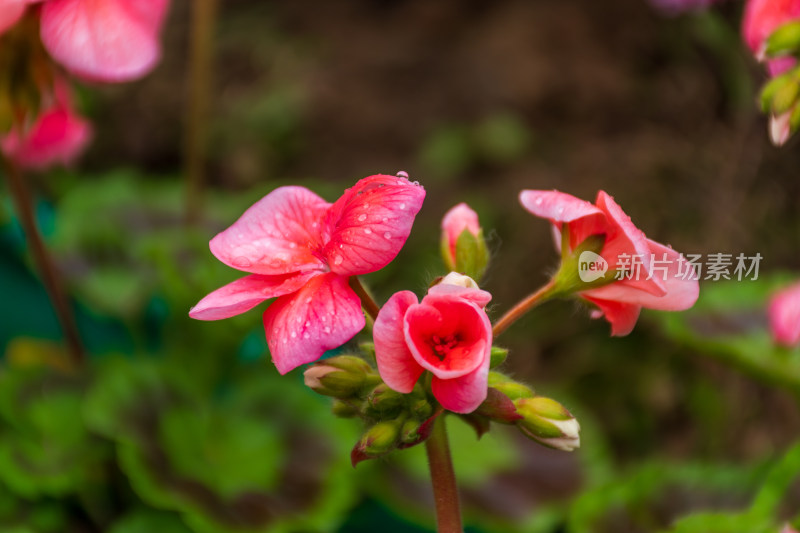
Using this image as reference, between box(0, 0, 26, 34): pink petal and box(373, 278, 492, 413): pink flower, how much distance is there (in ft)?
1.56

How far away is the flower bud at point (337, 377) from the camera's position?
0.48 meters

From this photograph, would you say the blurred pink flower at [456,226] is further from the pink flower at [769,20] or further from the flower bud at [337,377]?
the pink flower at [769,20]

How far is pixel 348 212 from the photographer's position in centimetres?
47

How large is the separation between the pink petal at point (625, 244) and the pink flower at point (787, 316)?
1.71 feet

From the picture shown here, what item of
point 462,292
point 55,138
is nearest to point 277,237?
point 462,292

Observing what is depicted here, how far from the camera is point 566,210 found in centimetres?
46

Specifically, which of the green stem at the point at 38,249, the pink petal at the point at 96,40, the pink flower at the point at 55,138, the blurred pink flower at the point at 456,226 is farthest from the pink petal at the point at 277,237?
the pink flower at the point at 55,138

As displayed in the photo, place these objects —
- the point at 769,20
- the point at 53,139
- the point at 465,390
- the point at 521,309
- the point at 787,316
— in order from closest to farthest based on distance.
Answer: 1. the point at 465,390
2. the point at 521,309
3. the point at 769,20
4. the point at 787,316
5. the point at 53,139

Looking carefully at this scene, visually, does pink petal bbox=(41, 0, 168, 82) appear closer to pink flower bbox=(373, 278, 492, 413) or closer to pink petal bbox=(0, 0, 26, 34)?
pink petal bbox=(0, 0, 26, 34)

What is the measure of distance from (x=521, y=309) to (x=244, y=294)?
176 mm

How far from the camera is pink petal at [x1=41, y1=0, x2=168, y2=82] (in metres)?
0.71

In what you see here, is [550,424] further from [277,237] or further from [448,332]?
[277,237]

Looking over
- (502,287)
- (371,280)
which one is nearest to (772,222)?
(502,287)

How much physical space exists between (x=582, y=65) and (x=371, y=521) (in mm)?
1689
